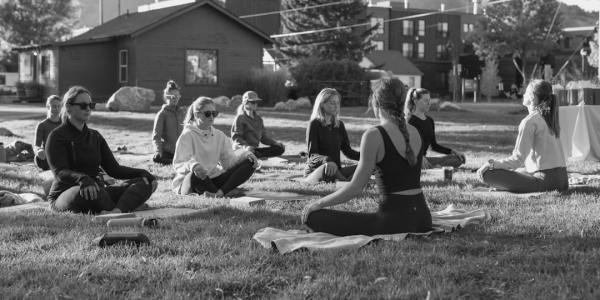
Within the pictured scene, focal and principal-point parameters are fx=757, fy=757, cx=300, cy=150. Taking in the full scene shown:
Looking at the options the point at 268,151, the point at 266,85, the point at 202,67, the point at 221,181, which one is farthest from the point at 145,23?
the point at 221,181

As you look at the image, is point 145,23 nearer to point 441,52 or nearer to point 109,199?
point 109,199

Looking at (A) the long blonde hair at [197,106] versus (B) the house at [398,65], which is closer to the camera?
(A) the long blonde hair at [197,106]

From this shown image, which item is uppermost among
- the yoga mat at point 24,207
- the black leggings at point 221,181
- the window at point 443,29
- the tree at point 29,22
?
the window at point 443,29

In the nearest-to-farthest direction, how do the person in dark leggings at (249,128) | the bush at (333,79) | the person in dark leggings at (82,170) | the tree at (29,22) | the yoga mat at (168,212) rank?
the yoga mat at (168,212) < the person in dark leggings at (82,170) < the person in dark leggings at (249,128) < the bush at (333,79) < the tree at (29,22)

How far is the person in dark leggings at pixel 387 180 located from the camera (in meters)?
5.77

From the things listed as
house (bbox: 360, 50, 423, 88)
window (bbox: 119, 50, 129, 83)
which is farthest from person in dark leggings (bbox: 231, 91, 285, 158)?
house (bbox: 360, 50, 423, 88)

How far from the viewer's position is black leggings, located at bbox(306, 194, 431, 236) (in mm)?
5938

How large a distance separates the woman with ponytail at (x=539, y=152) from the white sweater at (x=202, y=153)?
3.21m

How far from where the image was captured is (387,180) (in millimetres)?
5879

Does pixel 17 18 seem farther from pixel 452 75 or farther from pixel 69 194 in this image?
pixel 69 194

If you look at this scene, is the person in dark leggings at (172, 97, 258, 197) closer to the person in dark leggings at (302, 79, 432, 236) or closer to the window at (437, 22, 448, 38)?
the person in dark leggings at (302, 79, 432, 236)

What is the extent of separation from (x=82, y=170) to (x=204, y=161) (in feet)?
6.17

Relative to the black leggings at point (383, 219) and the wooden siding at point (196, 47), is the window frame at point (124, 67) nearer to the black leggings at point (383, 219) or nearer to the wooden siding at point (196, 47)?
the wooden siding at point (196, 47)

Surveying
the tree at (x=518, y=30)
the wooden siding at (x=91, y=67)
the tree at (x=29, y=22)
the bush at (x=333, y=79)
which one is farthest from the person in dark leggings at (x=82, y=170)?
the tree at (x=518, y=30)
